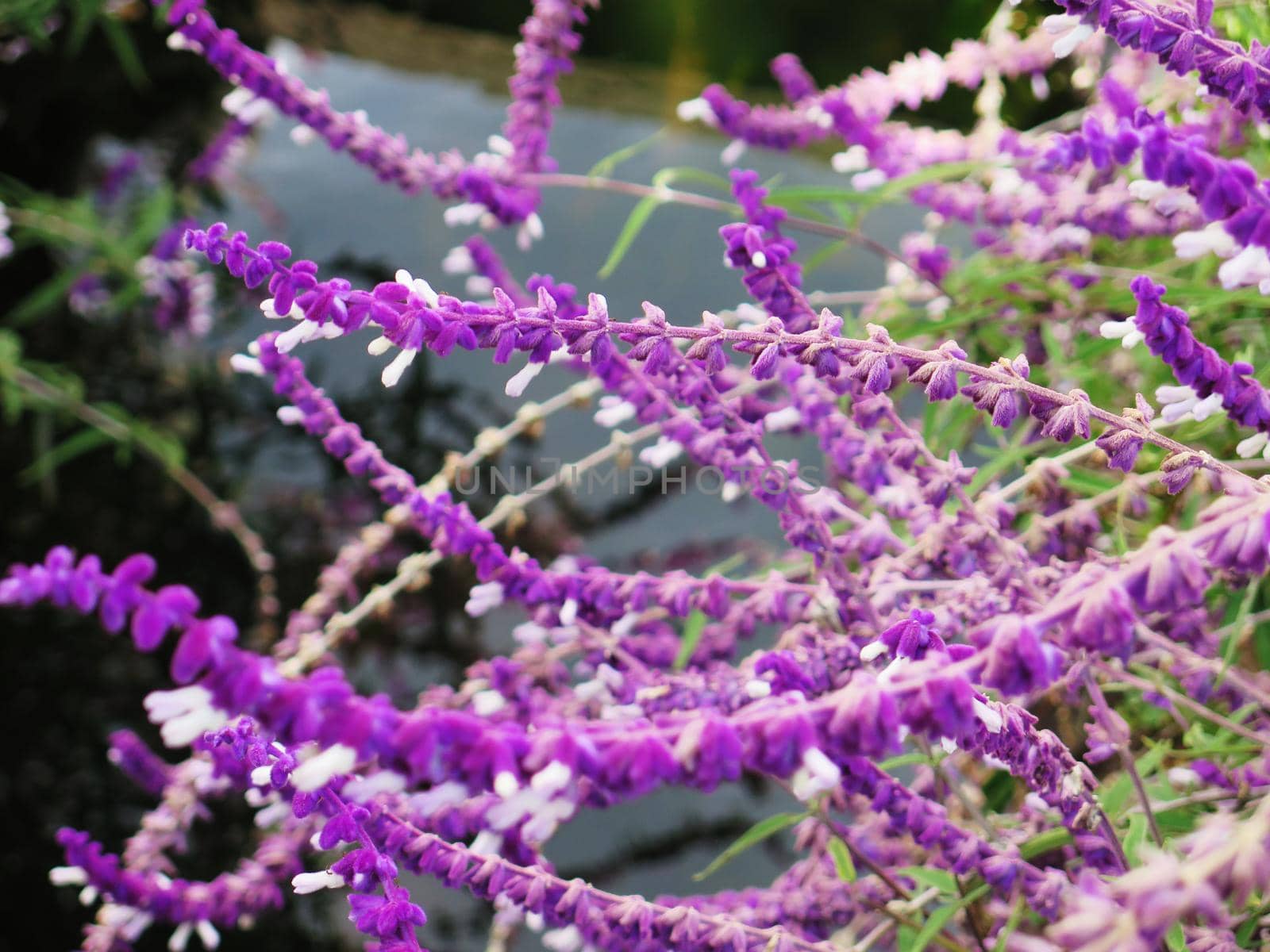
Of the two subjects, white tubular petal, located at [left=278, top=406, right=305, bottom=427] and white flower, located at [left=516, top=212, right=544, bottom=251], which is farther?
white flower, located at [left=516, top=212, right=544, bottom=251]

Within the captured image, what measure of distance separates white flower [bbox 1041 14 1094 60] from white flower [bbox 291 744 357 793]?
1.35 feet

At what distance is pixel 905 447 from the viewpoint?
0.56m

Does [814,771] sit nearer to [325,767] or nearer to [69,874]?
[325,767]

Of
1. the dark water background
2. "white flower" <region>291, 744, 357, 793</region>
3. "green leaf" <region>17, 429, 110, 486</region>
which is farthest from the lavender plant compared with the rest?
"green leaf" <region>17, 429, 110, 486</region>

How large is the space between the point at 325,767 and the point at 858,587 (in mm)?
380

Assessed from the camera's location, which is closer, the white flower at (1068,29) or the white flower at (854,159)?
the white flower at (1068,29)

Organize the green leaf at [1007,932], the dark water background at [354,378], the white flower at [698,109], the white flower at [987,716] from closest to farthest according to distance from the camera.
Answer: the white flower at [987,716]
the green leaf at [1007,932]
the white flower at [698,109]
the dark water background at [354,378]

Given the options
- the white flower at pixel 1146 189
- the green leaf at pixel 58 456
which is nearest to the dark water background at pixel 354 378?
the green leaf at pixel 58 456

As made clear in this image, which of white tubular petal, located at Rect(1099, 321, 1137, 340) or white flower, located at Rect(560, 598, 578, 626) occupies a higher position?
white tubular petal, located at Rect(1099, 321, 1137, 340)

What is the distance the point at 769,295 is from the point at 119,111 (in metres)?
1.56

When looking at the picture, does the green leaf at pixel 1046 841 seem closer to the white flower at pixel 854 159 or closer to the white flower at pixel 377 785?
the white flower at pixel 377 785

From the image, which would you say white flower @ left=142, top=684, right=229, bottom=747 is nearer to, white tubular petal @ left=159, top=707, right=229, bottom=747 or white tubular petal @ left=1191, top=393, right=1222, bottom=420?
white tubular petal @ left=159, top=707, right=229, bottom=747

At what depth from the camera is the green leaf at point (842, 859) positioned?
62cm

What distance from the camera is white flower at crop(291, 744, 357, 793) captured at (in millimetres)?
268
